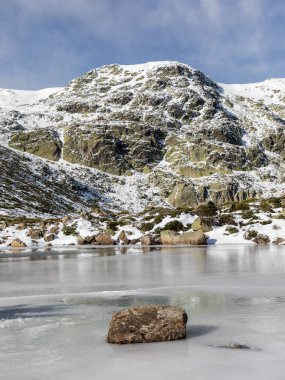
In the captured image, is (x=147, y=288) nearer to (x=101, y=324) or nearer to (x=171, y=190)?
(x=101, y=324)

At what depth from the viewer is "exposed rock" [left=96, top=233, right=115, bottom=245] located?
55.0 meters

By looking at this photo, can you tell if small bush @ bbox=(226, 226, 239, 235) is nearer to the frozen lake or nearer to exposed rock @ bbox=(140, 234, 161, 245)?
exposed rock @ bbox=(140, 234, 161, 245)

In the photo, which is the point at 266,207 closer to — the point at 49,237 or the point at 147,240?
the point at 147,240

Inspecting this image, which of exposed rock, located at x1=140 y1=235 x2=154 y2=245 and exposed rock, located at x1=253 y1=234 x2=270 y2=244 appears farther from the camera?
exposed rock, located at x1=140 y1=235 x2=154 y2=245

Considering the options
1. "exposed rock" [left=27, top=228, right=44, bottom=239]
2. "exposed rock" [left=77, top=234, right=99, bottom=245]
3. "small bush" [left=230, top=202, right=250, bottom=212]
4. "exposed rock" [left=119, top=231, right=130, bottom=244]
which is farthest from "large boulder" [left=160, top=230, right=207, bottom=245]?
"exposed rock" [left=27, top=228, right=44, bottom=239]

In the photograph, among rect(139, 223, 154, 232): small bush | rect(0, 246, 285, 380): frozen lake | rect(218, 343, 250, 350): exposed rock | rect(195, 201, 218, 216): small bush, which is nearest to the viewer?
rect(0, 246, 285, 380): frozen lake

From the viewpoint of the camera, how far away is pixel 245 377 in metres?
6.22

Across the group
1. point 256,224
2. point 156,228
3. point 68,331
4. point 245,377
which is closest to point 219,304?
point 68,331

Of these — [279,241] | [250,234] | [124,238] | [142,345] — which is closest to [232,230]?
[250,234]

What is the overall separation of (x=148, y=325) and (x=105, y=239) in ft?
154

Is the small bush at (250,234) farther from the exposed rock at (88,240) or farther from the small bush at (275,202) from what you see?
the exposed rock at (88,240)

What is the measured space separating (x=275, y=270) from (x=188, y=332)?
12279mm

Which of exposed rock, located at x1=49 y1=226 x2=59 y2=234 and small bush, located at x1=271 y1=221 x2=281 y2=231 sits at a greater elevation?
exposed rock, located at x1=49 y1=226 x2=59 y2=234

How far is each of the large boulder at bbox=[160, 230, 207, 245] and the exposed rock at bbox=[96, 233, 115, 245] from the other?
6978 mm
